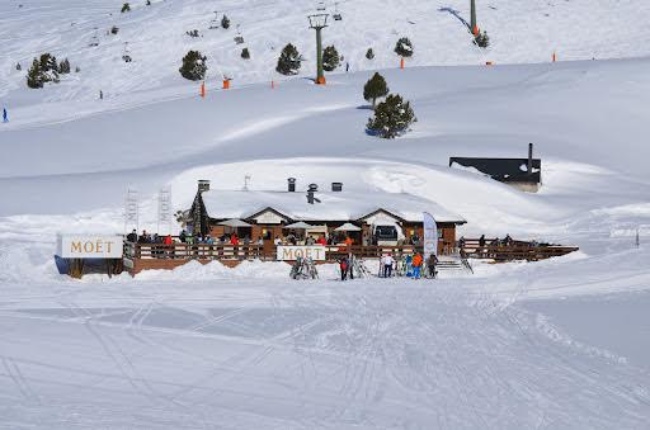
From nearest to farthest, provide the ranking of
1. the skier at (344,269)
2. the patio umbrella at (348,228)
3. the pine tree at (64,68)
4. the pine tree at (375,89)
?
the skier at (344,269), the patio umbrella at (348,228), the pine tree at (375,89), the pine tree at (64,68)

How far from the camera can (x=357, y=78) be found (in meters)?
70.4

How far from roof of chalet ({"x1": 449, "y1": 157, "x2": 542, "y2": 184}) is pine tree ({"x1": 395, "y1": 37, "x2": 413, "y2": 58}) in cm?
3068

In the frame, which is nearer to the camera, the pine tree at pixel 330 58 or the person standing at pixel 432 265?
the person standing at pixel 432 265

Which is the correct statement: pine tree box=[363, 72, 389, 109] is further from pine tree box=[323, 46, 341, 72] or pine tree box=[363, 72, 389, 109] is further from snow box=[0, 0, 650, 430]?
pine tree box=[323, 46, 341, 72]

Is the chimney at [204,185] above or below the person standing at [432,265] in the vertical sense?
above

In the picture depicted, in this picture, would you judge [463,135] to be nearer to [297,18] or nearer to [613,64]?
[613,64]

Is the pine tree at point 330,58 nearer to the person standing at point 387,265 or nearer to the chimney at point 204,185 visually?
the chimney at point 204,185

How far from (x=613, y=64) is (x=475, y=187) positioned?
91.3 ft

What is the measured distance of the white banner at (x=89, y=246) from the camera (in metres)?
31.2

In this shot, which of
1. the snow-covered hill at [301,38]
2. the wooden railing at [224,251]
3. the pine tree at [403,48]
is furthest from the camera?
the pine tree at [403,48]

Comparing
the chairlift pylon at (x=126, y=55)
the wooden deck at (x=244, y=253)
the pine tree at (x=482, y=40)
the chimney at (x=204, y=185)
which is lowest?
the wooden deck at (x=244, y=253)

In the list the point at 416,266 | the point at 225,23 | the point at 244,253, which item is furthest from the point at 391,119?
the point at 225,23

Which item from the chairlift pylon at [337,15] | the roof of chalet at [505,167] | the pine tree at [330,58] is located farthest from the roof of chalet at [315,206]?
the chairlift pylon at [337,15]

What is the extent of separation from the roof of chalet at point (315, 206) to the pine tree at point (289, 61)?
36.4 metres
